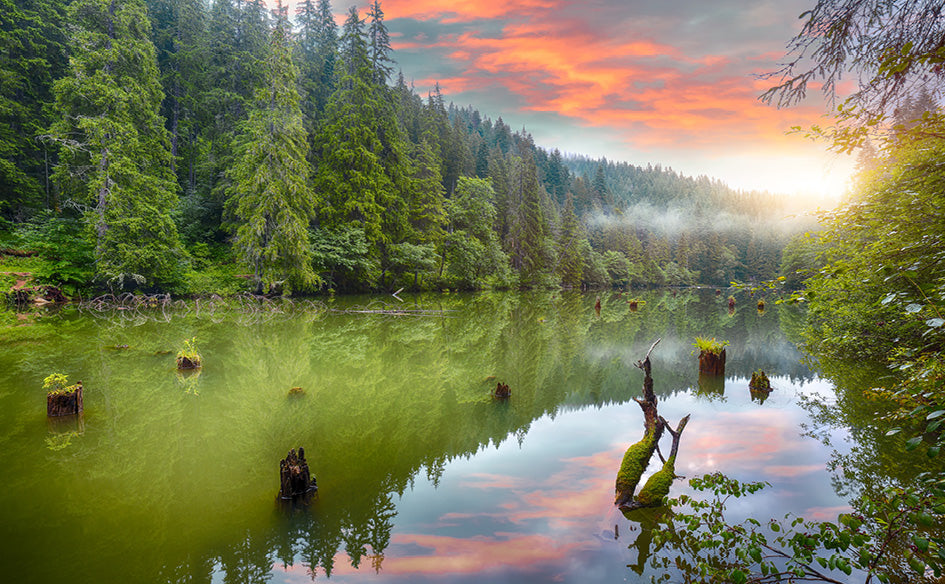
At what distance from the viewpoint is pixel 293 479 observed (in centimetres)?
537

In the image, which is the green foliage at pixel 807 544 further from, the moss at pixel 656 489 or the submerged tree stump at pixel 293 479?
the submerged tree stump at pixel 293 479

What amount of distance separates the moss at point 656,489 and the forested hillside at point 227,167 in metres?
25.3

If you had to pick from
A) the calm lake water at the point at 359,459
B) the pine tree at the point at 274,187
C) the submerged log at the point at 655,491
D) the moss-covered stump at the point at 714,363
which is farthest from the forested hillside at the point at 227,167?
the submerged log at the point at 655,491

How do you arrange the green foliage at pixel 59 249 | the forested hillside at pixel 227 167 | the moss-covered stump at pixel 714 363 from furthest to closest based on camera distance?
the forested hillside at pixel 227 167 → the green foliage at pixel 59 249 → the moss-covered stump at pixel 714 363

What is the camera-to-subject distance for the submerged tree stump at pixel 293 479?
533 cm

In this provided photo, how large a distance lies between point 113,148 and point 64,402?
23125 mm

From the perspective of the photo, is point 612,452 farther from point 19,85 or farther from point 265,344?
point 19,85

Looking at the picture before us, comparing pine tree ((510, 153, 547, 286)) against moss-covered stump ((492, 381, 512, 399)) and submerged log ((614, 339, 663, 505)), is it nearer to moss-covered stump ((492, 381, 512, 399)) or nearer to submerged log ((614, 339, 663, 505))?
moss-covered stump ((492, 381, 512, 399))

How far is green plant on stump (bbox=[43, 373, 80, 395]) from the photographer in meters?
7.83

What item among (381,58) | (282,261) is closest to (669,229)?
(381,58)

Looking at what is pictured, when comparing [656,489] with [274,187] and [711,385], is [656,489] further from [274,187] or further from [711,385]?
[274,187]

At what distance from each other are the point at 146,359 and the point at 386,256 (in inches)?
999

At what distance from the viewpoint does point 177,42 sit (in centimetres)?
3991

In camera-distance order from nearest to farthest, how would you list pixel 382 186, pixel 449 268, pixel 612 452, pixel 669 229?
pixel 612 452 → pixel 382 186 → pixel 449 268 → pixel 669 229
